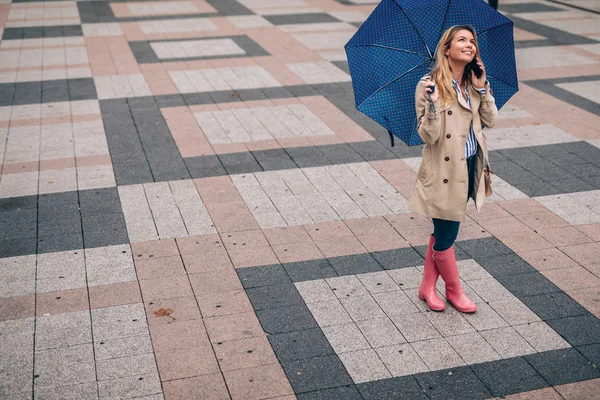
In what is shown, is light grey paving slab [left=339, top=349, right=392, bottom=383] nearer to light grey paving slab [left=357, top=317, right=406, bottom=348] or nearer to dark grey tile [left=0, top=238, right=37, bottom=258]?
light grey paving slab [left=357, top=317, right=406, bottom=348]

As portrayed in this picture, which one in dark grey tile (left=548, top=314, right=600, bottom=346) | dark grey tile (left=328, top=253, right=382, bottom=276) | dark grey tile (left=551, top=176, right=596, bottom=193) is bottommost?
dark grey tile (left=551, top=176, right=596, bottom=193)

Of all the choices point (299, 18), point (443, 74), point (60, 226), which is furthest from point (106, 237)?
point (299, 18)

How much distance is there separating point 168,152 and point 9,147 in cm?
195

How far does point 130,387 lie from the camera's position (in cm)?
478

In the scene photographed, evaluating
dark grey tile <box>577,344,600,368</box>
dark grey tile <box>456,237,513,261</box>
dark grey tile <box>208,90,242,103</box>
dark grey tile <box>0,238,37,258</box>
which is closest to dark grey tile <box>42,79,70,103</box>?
dark grey tile <box>208,90,242,103</box>

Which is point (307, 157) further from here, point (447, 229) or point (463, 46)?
point (463, 46)

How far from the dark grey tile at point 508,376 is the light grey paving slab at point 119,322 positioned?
7.55ft

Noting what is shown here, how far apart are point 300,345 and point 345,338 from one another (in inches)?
12.6

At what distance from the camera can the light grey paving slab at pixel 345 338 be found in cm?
521

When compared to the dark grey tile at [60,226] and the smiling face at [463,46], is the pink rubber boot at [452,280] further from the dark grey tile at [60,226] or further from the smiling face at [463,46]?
the dark grey tile at [60,226]

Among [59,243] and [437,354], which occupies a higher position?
[437,354]

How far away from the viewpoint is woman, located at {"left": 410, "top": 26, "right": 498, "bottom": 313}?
4891mm

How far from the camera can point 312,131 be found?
9742mm

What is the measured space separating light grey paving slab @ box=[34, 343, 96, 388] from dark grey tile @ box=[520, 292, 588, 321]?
3.15 meters
